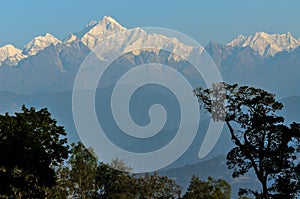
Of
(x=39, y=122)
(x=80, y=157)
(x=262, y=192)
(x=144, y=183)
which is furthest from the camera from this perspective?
(x=144, y=183)

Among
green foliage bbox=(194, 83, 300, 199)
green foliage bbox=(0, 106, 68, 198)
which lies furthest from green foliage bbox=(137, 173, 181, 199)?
green foliage bbox=(194, 83, 300, 199)

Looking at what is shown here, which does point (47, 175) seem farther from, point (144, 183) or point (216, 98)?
point (144, 183)

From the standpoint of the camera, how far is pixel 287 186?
37.2 metres

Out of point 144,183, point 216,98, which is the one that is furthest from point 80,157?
point 216,98

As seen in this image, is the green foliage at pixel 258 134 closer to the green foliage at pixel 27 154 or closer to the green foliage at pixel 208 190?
the green foliage at pixel 27 154

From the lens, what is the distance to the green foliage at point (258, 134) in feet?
119

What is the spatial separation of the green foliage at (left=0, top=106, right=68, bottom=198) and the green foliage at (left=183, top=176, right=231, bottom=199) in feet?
95.6

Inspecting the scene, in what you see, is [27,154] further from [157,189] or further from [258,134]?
[157,189]

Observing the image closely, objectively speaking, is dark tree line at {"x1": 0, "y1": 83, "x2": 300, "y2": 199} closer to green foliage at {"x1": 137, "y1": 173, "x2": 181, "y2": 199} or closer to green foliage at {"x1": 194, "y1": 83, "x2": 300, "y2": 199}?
green foliage at {"x1": 194, "y1": 83, "x2": 300, "y2": 199}

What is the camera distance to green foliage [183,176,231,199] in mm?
69812

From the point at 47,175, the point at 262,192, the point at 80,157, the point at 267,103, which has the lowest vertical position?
the point at 262,192

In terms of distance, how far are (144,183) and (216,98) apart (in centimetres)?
3974

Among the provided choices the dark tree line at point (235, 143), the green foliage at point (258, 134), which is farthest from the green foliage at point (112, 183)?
the green foliage at point (258, 134)

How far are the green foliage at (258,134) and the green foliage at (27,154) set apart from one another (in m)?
12.0
